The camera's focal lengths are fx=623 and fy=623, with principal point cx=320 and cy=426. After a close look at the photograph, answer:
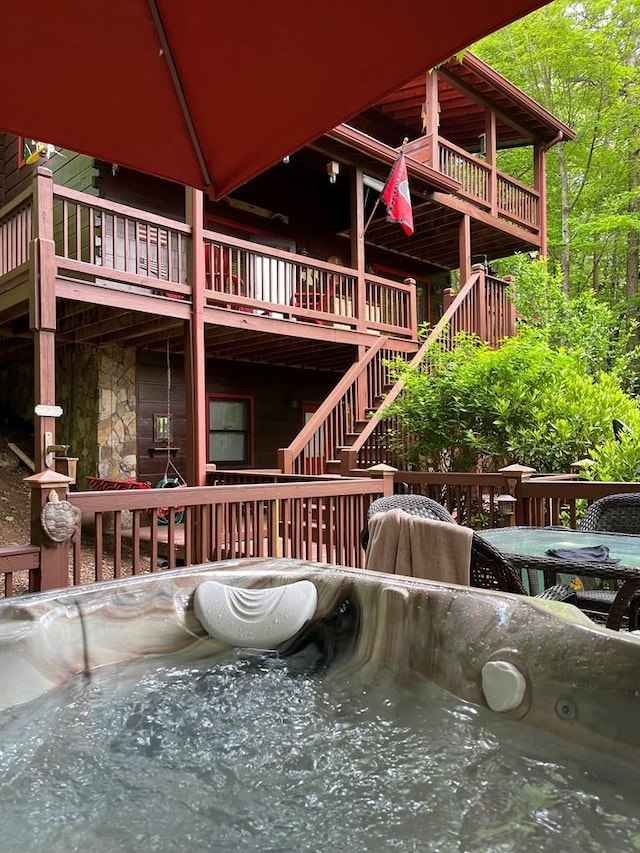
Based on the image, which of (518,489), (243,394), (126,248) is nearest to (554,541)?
(518,489)

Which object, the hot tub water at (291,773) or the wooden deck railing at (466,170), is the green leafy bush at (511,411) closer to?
the hot tub water at (291,773)

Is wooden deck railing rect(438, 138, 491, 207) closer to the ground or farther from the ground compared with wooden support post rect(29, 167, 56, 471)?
farther from the ground

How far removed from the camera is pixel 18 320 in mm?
9055

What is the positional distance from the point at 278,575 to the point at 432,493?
3.11 meters

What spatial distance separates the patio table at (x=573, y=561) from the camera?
2592mm

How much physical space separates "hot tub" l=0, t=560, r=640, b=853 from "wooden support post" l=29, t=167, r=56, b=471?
12.5 feet

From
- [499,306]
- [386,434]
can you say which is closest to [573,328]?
[499,306]

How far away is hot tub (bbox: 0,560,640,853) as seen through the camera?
1771 mm

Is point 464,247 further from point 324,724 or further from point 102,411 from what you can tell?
point 324,724

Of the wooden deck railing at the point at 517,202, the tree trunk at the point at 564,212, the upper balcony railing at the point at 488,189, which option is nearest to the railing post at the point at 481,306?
the upper balcony railing at the point at 488,189

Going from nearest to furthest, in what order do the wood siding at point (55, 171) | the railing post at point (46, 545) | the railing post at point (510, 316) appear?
1. the railing post at point (46, 545)
2. the wood siding at point (55, 171)
3. the railing post at point (510, 316)

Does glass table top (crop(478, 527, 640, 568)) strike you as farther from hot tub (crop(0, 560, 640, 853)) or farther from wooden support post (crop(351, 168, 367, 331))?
wooden support post (crop(351, 168, 367, 331))

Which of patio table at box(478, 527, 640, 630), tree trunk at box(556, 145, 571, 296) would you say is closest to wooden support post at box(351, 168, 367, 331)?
patio table at box(478, 527, 640, 630)

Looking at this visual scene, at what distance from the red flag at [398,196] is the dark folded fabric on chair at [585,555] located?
23.5 ft
